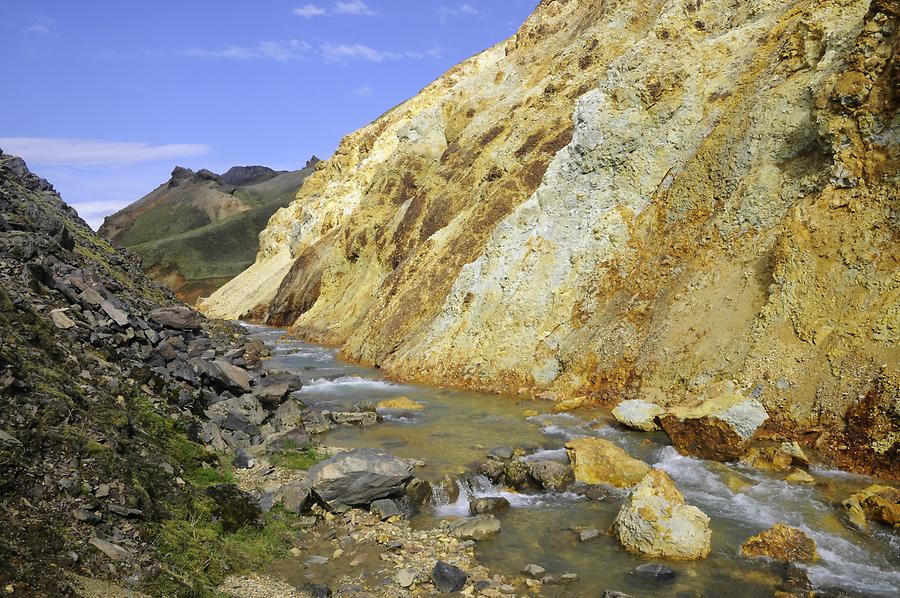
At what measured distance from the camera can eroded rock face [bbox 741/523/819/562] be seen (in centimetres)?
923

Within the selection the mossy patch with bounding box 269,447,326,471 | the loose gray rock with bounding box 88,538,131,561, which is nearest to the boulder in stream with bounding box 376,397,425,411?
the mossy patch with bounding box 269,447,326,471

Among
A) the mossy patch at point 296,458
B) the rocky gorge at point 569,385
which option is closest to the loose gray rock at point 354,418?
the rocky gorge at point 569,385

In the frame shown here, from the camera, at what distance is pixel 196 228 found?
16000 cm

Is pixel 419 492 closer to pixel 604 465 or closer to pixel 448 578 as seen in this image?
pixel 448 578

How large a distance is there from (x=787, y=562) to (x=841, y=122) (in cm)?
1287

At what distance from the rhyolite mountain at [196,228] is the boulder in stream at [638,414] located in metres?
99.9

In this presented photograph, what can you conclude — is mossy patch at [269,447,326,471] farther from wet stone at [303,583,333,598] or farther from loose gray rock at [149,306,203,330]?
loose gray rock at [149,306,203,330]

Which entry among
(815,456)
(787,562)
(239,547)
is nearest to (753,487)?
(815,456)

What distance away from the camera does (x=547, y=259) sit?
24234 millimetres

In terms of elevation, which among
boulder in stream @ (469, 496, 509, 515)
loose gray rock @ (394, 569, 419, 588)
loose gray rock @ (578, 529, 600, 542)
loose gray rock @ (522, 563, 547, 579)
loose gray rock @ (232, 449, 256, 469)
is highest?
loose gray rock @ (232, 449, 256, 469)

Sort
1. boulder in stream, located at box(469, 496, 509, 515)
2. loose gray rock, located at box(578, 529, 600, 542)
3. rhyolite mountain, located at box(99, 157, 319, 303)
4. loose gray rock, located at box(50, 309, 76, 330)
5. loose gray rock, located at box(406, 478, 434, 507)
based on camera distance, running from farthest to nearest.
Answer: rhyolite mountain, located at box(99, 157, 319, 303)
loose gray rock, located at box(50, 309, 76, 330)
loose gray rock, located at box(406, 478, 434, 507)
boulder in stream, located at box(469, 496, 509, 515)
loose gray rock, located at box(578, 529, 600, 542)

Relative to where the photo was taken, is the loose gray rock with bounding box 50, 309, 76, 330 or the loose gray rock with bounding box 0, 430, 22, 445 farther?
the loose gray rock with bounding box 50, 309, 76, 330

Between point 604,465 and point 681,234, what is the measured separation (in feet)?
37.0

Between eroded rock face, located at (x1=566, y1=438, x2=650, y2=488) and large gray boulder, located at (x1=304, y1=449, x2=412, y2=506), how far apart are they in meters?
3.95
